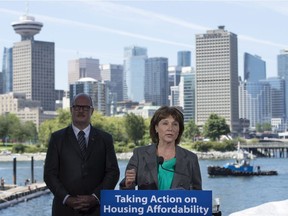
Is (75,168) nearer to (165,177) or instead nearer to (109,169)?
(109,169)

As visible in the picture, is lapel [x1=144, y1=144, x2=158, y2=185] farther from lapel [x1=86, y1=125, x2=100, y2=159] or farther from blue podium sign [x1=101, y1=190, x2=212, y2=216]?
lapel [x1=86, y1=125, x2=100, y2=159]

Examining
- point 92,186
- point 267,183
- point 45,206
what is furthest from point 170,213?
point 267,183

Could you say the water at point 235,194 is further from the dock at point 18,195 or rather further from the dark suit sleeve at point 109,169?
the dark suit sleeve at point 109,169

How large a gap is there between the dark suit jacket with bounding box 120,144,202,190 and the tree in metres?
180

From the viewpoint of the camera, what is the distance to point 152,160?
24.5ft

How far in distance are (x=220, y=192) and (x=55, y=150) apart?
242ft

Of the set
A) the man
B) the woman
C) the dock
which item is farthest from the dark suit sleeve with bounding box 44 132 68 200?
the dock

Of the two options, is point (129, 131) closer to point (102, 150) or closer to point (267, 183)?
point (267, 183)

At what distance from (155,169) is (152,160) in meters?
0.10

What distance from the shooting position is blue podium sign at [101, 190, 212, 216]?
680 centimetres

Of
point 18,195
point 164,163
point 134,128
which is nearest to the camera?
point 164,163

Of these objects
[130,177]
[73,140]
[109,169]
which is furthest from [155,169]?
[73,140]

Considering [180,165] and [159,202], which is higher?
[180,165]

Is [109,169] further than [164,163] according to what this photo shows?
Yes
